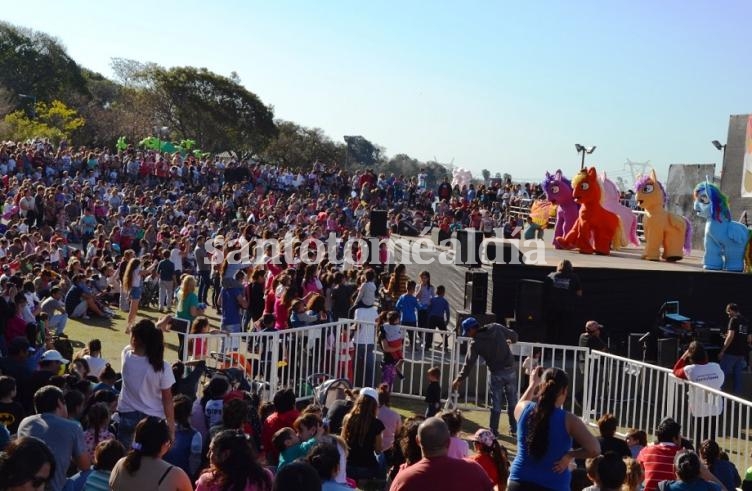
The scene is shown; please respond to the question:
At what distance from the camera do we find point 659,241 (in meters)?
19.1

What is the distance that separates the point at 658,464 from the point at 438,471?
2.97 meters

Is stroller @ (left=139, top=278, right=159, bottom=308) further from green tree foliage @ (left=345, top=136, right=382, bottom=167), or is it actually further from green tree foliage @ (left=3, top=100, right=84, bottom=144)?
green tree foliage @ (left=345, top=136, right=382, bottom=167)

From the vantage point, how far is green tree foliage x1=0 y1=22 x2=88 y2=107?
61812mm

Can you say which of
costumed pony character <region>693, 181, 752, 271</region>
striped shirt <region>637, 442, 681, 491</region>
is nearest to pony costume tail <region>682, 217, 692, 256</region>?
costumed pony character <region>693, 181, 752, 271</region>

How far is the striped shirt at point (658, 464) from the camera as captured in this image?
7.16 metres

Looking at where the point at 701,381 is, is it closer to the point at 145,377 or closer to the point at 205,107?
the point at 145,377

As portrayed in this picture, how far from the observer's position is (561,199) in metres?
20.4

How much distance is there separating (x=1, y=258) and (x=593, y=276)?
1043cm

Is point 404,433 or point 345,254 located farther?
point 345,254

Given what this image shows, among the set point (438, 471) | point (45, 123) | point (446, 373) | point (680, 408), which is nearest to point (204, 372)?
point (438, 471)

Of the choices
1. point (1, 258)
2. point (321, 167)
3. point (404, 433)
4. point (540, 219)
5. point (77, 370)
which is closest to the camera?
point (404, 433)

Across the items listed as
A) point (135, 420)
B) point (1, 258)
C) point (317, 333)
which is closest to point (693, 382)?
point (317, 333)

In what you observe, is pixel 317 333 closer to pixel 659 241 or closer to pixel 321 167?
pixel 659 241

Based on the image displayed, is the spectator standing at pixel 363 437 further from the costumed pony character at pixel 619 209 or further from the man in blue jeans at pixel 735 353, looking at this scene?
the costumed pony character at pixel 619 209
